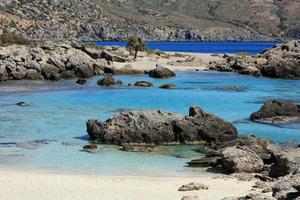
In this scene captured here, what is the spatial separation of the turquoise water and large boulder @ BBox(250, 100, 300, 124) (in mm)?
1026

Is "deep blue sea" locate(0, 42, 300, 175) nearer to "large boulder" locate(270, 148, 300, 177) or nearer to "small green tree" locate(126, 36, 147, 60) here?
"large boulder" locate(270, 148, 300, 177)

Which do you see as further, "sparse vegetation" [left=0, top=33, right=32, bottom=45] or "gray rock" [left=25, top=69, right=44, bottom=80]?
"sparse vegetation" [left=0, top=33, right=32, bottom=45]

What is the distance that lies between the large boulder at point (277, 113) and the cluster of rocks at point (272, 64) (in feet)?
135

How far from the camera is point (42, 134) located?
33.3 metres

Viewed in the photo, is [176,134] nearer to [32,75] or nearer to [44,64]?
[32,75]

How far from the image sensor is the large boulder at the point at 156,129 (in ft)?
99.5

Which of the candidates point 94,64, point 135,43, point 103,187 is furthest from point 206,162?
point 135,43

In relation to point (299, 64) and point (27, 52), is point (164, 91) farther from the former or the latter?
point (299, 64)

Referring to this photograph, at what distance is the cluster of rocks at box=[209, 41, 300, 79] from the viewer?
80812mm

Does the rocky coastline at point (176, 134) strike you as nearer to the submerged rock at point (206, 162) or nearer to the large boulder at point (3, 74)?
the submerged rock at point (206, 162)

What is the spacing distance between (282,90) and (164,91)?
14.2 metres

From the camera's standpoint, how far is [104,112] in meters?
42.9

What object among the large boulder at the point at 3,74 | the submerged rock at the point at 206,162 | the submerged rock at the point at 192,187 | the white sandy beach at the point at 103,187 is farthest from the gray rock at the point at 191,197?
the large boulder at the point at 3,74

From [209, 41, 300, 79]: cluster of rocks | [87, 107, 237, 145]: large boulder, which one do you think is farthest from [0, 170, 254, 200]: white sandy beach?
[209, 41, 300, 79]: cluster of rocks
